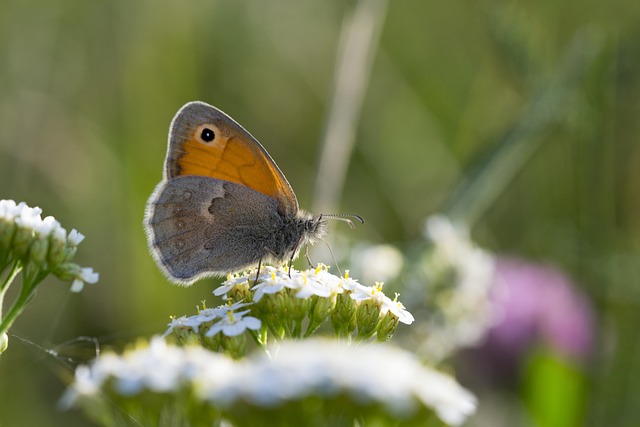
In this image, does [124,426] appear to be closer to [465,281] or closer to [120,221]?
[465,281]

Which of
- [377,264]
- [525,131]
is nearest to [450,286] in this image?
[377,264]

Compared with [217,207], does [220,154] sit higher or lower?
higher

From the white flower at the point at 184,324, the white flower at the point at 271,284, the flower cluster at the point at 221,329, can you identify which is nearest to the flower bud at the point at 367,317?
the white flower at the point at 271,284

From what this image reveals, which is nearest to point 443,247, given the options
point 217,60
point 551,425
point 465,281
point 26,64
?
point 465,281

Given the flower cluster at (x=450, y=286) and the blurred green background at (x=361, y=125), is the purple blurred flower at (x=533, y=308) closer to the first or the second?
the blurred green background at (x=361, y=125)

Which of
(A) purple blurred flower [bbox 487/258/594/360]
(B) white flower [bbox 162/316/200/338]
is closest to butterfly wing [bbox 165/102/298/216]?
(B) white flower [bbox 162/316/200/338]

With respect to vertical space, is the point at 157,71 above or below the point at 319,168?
above

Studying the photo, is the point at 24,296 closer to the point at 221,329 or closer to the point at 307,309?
the point at 221,329
